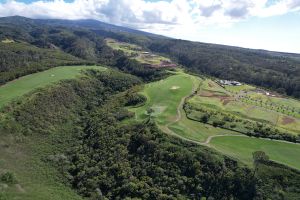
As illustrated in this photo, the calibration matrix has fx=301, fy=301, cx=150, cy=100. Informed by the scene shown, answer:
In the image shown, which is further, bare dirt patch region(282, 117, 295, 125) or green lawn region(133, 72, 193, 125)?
green lawn region(133, 72, 193, 125)

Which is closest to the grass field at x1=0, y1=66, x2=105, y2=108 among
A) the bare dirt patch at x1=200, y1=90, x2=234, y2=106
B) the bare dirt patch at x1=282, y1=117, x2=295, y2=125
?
the bare dirt patch at x1=200, y1=90, x2=234, y2=106

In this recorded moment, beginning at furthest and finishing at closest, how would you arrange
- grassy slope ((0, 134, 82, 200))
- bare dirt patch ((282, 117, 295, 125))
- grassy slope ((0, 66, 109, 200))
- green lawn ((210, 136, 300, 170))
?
bare dirt patch ((282, 117, 295, 125))
green lawn ((210, 136, 300, 170))
grassy slope ((0, 66, 109, 200))
grassy slope ((0, 134, 82, 200))

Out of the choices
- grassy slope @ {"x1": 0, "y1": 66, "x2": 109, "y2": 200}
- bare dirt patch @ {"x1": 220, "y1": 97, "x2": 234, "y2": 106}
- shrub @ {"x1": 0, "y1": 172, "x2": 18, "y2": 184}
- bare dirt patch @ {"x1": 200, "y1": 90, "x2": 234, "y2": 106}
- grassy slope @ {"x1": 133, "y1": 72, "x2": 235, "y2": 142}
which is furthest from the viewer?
bare dirt patch @ {"x1": 200, "y1": 90, "x2": 234, "y2": 106}

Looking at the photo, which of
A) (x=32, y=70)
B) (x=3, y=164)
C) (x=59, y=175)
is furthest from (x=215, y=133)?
(x=32, y=70)

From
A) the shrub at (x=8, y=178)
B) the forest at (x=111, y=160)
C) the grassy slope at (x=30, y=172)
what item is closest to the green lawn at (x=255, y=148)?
the forest at (x=111, y=160)

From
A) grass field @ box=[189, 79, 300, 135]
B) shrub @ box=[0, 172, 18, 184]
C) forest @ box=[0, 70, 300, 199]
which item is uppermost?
grass field @ box=[189, 79, 300, 135]

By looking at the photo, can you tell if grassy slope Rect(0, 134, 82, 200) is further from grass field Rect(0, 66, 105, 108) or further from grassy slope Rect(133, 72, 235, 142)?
grassy slope Rect(133, 72, 235, 142)

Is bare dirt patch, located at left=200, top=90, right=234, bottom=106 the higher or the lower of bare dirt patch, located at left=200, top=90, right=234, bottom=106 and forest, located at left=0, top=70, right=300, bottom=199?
the higher
